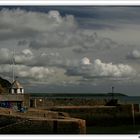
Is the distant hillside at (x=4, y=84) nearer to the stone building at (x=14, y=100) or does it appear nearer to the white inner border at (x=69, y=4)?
the stone building at (x=14, y=100)

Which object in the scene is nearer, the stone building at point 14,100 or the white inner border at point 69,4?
the white inner border at point 69,4

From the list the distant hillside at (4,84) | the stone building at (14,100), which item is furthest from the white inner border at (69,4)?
the stone building at (14,100)

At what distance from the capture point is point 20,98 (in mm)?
7996

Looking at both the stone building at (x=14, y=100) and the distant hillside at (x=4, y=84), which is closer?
the distant hillside at (x=4, y=84)

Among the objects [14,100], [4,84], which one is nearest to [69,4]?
[4,84]

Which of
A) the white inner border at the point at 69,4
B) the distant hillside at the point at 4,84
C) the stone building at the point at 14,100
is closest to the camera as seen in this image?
the white inner border at the point at 69,4

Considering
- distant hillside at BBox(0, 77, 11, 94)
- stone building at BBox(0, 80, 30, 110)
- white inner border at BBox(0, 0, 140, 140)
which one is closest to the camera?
white inner border at BBox(0, 0, 140, 140)

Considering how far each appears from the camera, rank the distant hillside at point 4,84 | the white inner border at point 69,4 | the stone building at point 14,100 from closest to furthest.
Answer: the white inner border at point 69,4, the distant hillside at point 4,84, the stone building at point 14,100

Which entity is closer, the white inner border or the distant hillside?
the white inner border

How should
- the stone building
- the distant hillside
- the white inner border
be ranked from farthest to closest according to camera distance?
1. the stone building
2. the distant hillside
3. the white inner border

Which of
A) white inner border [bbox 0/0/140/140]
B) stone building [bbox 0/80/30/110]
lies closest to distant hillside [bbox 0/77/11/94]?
stone building [bbox 0/80/30/110]

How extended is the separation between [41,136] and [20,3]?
0.98m

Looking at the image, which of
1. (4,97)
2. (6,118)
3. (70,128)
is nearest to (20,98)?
(4,97)

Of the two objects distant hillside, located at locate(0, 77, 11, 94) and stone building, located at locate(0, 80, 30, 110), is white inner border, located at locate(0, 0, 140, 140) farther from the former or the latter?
stone building, located at locate(0, 80, 30, 110)
